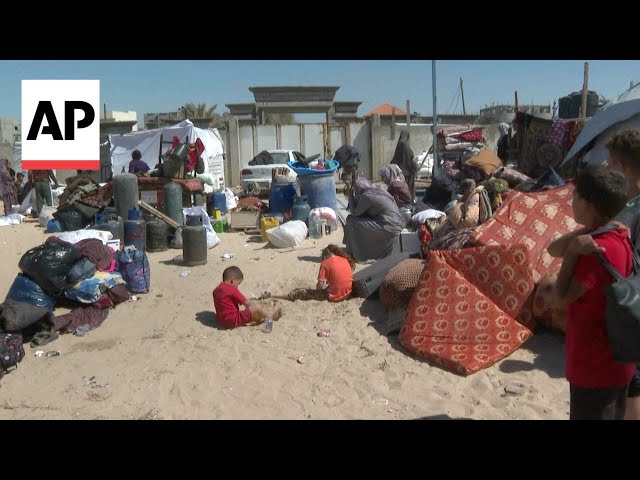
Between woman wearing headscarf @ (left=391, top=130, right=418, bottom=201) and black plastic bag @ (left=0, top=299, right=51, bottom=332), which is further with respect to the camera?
woman wearing headscarf @ (left=391, top=130, right=418, bottom=201)

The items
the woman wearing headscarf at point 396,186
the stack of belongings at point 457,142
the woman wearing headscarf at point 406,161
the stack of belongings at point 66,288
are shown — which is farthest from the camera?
the woman wearing headscarf at point 406,161

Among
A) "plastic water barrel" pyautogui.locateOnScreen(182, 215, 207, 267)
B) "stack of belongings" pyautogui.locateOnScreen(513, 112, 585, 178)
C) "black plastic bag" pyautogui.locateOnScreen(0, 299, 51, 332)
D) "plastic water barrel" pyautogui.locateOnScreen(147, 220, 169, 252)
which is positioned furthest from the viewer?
"plastic water barrel" pyautogui.locateOnScreen(147, 220, 169, 252)

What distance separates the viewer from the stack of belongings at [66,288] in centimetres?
545

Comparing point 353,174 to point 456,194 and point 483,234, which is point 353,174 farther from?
point 483,234

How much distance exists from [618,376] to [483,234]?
10.7ft

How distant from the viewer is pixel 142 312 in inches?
247

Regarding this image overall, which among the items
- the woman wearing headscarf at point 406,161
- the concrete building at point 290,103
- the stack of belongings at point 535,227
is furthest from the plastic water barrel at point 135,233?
the concrete building at point 290,103

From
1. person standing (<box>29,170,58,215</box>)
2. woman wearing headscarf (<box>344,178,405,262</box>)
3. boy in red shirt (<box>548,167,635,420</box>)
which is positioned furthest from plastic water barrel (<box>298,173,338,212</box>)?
boy in red shirt (<box>548,167,635,420</box>)

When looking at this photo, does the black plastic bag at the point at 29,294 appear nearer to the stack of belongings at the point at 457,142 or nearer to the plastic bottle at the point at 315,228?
the plastic bottle at the point at 315,228

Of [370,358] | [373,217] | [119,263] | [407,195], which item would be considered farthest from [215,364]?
[407,195]

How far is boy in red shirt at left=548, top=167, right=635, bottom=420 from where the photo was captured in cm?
226

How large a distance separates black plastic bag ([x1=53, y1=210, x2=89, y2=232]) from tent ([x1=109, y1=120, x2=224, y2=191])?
4.87 metres

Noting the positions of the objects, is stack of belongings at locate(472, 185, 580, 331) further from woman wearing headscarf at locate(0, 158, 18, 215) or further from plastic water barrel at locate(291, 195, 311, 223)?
woman wearing headscarf at locate(0, 158, 18, 215)

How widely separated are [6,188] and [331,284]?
11.4m
